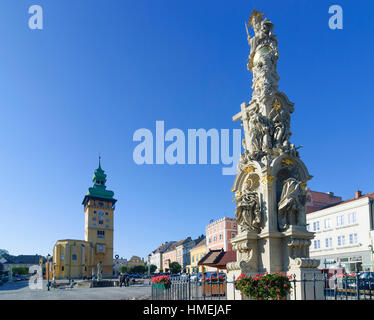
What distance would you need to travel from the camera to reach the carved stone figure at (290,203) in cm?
1265

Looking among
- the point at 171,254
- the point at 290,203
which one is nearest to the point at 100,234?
the point at 171,254

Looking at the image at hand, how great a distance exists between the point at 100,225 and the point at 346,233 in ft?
236

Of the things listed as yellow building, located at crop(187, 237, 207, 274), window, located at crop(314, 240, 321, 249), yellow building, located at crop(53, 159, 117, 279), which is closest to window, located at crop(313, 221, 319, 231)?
window, located at crop(314, 240, 321, 249)

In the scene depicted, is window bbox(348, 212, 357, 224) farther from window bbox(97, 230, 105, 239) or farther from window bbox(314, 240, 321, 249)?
window bbox(97, 230, 105, 239)

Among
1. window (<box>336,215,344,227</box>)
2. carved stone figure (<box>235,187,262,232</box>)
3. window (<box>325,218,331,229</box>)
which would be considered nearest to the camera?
carved stone figure (<box>235,187,262,232</box>)

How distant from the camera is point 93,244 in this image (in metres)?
95.0

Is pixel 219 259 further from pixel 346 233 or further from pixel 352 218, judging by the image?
pixel 346 233

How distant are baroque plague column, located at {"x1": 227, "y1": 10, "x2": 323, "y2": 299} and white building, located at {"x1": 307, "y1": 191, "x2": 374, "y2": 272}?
23201mm

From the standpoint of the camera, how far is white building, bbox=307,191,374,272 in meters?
36.2
